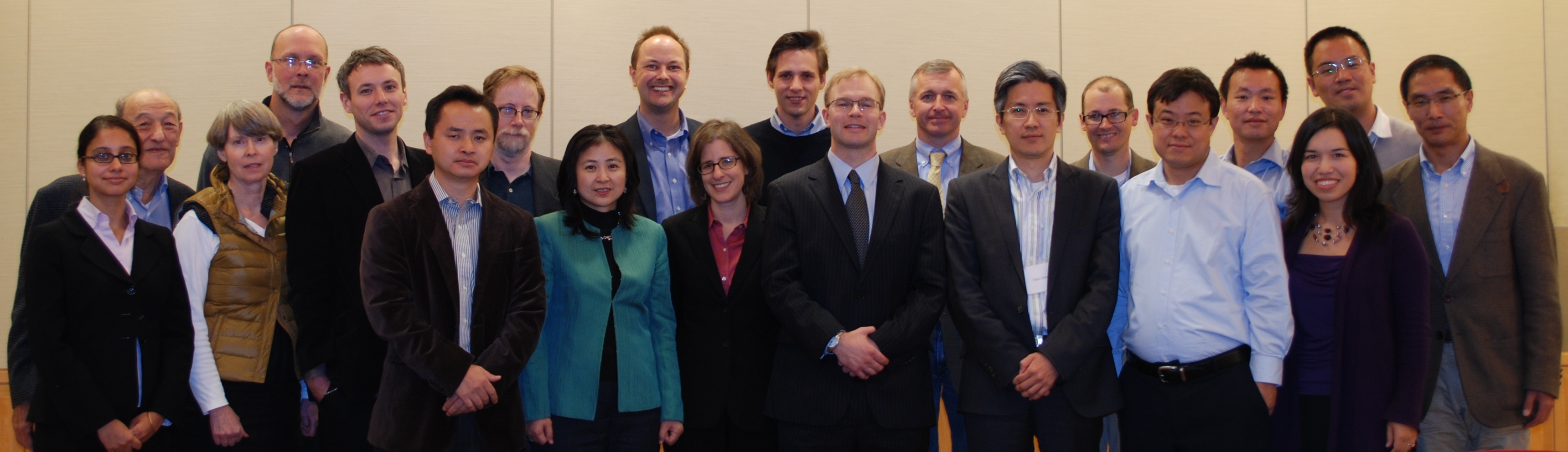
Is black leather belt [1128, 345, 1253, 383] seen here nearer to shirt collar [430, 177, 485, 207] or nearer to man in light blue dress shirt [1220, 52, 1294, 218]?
man in light blue dress shirt [1220, 52, 1294, 218]

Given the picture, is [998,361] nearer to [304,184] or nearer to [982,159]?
[982,159]

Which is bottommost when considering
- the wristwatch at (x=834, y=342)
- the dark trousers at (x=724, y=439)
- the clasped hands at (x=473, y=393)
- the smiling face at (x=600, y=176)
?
the dark trousers at (x=724, y=439)

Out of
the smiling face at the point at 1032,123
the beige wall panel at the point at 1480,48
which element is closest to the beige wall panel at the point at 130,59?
the smiling face at the point at 1032,123

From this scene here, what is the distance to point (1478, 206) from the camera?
113 inches

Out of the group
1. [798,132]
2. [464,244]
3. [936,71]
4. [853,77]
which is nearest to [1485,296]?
[936,71]

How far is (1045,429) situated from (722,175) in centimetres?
119

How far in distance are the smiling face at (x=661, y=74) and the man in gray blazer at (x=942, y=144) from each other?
33.3 inches

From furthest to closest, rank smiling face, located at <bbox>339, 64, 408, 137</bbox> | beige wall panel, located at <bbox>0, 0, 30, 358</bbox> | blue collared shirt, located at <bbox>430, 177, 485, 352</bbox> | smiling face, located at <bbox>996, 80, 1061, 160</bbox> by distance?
beige wall panel, located at <bbox>0, 0, 30, 358</bbox>
smiling face, located at <bbox>339, 64, 408, 137</bbox>
smiling face, located at <bbox>996, 80, 1061, 160</bbox>
blue collared shirt, located at <bbox>430, 177, 485, 352</bbox>

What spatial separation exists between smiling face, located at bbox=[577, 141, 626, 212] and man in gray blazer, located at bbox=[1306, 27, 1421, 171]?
2679 mm

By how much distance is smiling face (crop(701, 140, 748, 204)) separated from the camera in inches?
109

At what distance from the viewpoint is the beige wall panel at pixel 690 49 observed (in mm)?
4875

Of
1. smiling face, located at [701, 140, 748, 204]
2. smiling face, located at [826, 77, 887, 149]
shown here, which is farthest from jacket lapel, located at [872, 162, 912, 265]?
smiling face, located at [701, 140, 748, 204]

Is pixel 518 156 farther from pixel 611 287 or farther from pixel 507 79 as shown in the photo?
pixel 611 287

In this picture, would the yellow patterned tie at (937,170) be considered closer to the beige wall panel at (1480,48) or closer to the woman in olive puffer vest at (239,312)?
the woman in olive puffer vest at (239,312)
